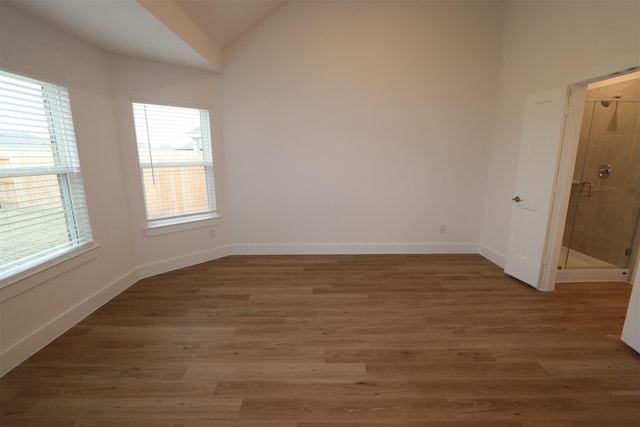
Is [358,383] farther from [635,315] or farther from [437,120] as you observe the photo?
[437,120]

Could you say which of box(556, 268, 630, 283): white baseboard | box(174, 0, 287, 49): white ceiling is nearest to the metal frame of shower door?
box(556, 268, 630, 283): white baseboard

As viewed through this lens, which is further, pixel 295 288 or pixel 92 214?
pixel 295 288

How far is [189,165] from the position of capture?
12.0 ft

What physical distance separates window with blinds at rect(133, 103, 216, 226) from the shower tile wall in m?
4.83

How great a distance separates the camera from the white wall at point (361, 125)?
3652mm

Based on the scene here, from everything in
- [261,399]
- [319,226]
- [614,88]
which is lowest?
[261,399]

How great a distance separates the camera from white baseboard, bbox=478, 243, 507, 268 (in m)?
3.77

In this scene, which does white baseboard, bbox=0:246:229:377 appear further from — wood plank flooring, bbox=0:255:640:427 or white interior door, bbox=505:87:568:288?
white interior door, bbox=505:87:568:288

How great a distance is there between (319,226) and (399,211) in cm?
121

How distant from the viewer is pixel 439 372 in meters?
1.95

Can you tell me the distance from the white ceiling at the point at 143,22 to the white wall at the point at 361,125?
340 mm

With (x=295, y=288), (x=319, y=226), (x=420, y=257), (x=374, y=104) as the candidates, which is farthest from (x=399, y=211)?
(x=295, y=288)

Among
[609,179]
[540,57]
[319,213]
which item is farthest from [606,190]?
[319,213]

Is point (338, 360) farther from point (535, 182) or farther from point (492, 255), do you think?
point (492, 255)
